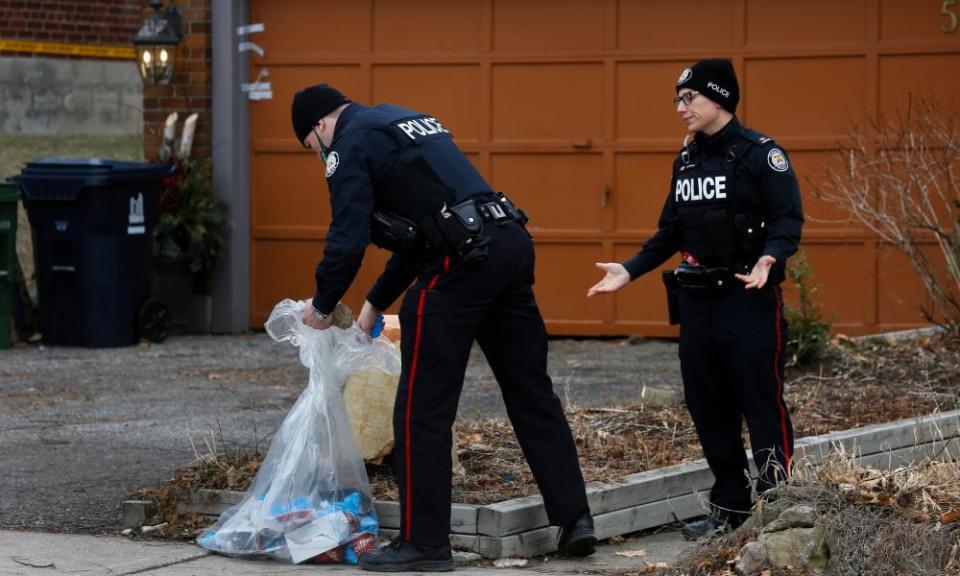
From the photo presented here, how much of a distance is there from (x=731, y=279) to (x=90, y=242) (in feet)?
21.5

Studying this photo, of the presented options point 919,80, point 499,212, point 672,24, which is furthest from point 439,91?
point 499,212

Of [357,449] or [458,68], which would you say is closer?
[357,449]

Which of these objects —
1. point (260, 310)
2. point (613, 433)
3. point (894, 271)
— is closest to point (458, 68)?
point (260, 310)

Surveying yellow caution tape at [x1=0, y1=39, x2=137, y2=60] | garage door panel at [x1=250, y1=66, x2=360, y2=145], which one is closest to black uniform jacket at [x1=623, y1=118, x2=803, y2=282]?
garage door panel at [x1=250, y1=66, x2=360, y2=145]

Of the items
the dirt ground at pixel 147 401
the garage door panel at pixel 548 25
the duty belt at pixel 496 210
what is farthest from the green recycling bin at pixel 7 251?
the duty belt at pixel 496 210

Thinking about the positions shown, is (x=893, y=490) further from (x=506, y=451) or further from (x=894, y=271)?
(x=894, y=271)

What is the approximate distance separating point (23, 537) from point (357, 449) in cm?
129

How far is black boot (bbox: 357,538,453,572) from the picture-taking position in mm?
5590

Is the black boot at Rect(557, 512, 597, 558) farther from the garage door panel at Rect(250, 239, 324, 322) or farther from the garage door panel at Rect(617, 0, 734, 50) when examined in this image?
the garage door panel at Rect(250, 239, 324, 322)

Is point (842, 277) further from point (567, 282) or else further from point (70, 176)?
point (70, 176)

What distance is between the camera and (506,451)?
698cm

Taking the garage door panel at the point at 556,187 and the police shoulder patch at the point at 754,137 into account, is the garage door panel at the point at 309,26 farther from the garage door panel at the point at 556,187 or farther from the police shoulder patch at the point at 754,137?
the police shoulder patch at the point at 754,137

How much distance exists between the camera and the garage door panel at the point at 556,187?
11.9 m

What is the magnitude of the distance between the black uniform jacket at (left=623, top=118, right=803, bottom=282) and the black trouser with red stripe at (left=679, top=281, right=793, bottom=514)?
0.51 ft
